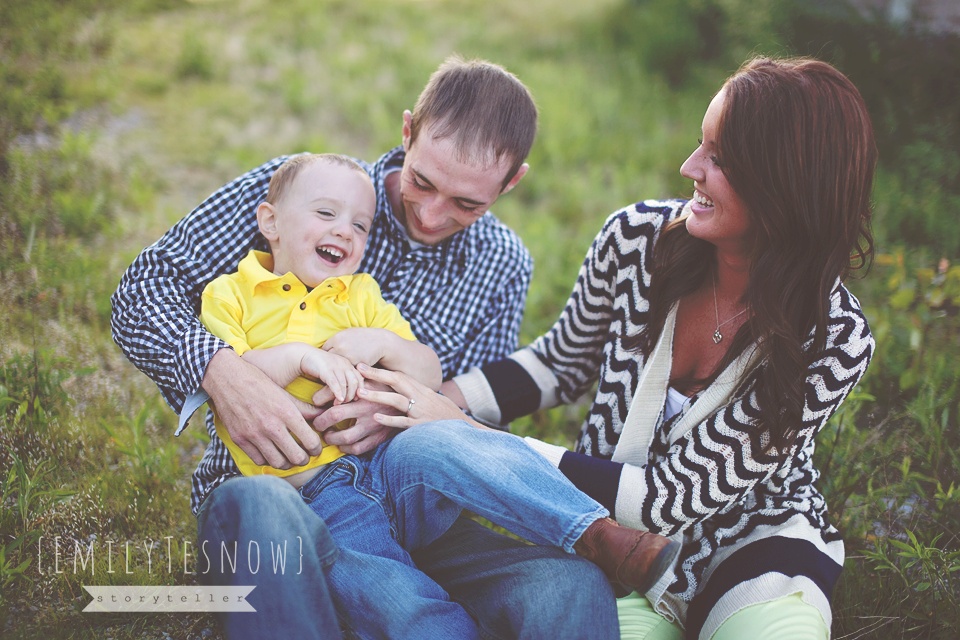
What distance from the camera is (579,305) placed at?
2.42 metres

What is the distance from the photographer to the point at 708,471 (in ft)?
6.35

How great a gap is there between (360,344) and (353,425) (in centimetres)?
25

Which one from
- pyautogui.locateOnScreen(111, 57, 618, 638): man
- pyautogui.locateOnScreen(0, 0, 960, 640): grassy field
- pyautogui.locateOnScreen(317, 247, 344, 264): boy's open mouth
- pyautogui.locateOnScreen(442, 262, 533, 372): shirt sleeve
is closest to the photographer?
pyautogui.locateOnScreen(111, 57, 618, 638): man

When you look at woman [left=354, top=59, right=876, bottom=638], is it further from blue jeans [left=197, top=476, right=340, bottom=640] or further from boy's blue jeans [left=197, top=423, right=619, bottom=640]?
blue jeans [left=197, top=476, right=340, bottom=640]

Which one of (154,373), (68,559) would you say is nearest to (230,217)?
(154,373)

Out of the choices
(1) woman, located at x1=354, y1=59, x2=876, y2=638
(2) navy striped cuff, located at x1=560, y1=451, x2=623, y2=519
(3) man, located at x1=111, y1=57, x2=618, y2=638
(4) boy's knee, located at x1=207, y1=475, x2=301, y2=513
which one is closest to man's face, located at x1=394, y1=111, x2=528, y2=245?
(3) man, located at x1=111, y1=57, x2=618, y2=638

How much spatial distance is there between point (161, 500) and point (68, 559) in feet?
1.17

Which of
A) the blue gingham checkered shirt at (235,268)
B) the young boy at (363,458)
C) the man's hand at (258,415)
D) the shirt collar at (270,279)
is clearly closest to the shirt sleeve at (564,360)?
the blue gingham checkered shirt at (235,268)

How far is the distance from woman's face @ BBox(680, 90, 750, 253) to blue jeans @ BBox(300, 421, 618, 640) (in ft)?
2.79

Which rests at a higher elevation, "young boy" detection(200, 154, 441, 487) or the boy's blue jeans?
"young boy" detection(200, 154, 441, 487)

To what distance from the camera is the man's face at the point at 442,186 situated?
215 centimetres

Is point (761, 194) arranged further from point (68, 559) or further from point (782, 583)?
point (68, 559)

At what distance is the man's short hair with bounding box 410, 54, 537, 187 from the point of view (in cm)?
215

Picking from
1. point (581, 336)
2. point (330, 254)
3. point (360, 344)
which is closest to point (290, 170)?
point (330, 254)
